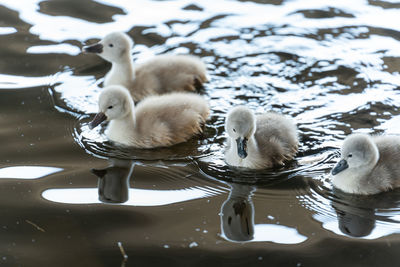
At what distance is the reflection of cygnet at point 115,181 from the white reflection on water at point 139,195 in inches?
1.4

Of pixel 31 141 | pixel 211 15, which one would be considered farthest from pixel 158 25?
pixel 31 141

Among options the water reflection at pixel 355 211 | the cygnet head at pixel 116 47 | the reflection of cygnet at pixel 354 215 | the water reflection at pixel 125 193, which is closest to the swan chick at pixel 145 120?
the water reflection at pixel 125 193

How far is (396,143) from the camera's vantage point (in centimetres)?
338

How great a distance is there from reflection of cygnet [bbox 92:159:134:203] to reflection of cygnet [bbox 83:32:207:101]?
927 millimetres

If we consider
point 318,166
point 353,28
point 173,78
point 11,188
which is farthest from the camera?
point 353,28

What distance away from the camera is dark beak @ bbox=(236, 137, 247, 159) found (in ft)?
11.2

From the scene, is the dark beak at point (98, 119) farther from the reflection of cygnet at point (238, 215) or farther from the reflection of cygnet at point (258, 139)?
the reflection of cygnet at point (238, 215)

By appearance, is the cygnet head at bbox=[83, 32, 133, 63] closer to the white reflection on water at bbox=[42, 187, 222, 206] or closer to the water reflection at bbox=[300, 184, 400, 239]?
the white reflection on water at bbox=[42, 187, 222, 206]

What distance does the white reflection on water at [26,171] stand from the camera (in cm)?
342

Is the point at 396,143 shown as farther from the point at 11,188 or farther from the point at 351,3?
the point at 351,3

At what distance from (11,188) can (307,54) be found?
254 cm

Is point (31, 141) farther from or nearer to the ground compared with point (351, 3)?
nearer to the ground

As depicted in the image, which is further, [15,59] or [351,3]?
[351,3]

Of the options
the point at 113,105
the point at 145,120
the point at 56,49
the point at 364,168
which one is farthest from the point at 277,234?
the point at 56,49
